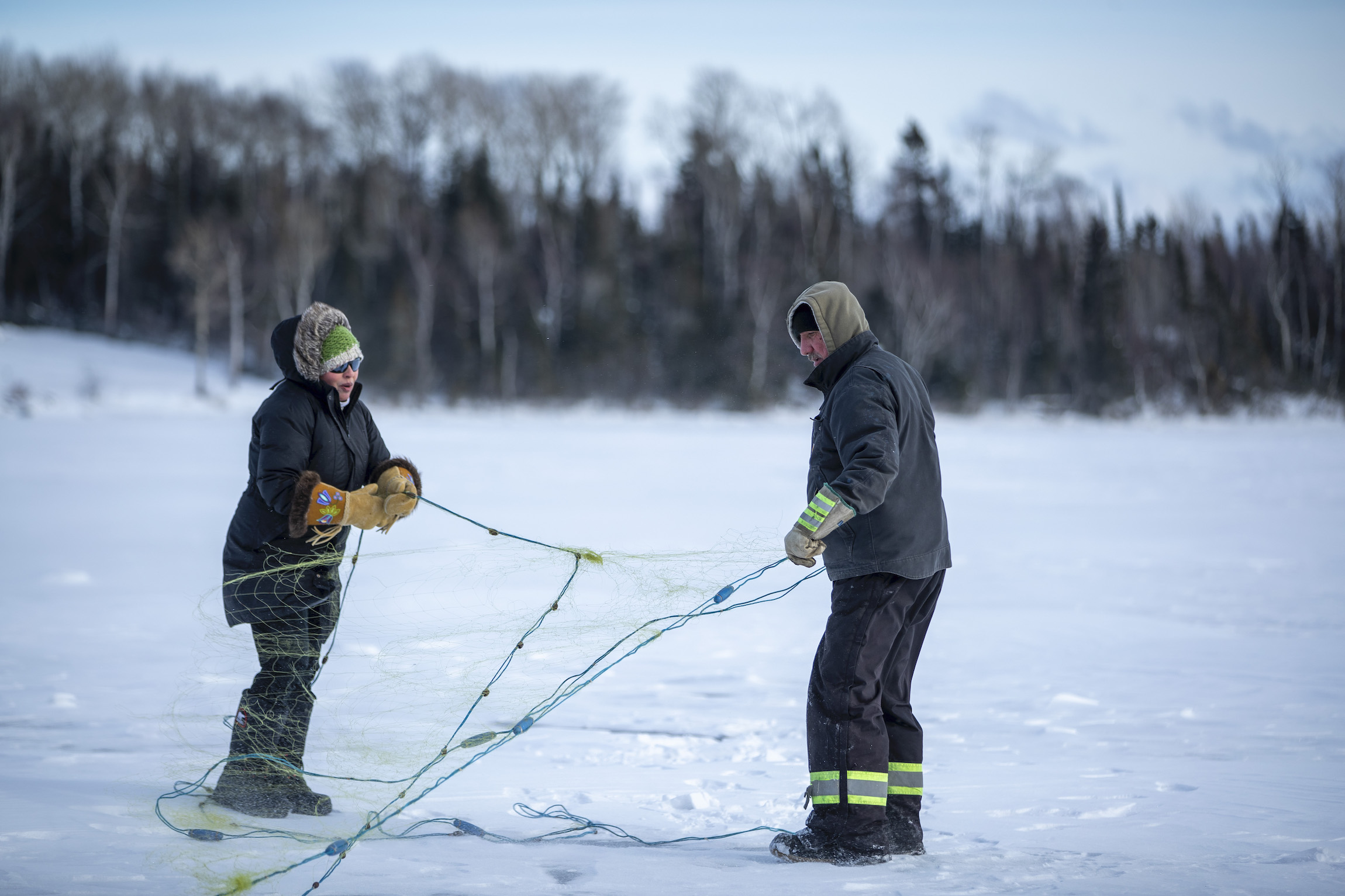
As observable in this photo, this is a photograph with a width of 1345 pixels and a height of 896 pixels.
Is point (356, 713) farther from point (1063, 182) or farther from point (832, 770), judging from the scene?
point (1063, 182)

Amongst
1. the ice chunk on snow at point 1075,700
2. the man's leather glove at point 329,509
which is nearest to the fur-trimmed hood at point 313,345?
the man's leather glove at point 329,509

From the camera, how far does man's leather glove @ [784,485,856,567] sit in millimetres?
2721

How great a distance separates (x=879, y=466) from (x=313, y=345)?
1793 millimetres

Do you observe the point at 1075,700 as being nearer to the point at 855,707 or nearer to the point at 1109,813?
the point at 1109,813

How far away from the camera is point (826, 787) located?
288 cm

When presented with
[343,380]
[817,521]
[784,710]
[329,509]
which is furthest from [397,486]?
[784,710]

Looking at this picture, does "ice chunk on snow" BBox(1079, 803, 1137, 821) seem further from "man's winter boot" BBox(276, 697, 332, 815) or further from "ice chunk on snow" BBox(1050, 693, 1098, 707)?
"man's winter boot" BBox(276, 697, 332, 815)

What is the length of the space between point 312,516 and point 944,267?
3816 centimetres

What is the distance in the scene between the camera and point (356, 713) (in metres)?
4.39

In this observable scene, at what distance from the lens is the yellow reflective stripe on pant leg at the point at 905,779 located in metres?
3.00

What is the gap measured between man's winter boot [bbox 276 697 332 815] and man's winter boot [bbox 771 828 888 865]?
149cm

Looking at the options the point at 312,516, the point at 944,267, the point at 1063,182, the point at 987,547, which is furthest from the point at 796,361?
the point at 312,516

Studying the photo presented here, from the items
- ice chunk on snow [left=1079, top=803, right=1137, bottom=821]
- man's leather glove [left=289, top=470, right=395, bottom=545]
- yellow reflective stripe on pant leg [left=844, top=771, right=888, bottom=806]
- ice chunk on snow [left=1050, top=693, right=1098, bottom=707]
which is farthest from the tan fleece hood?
ice chunk on snow [left=1050, top=693, right=1098, bottom=707]

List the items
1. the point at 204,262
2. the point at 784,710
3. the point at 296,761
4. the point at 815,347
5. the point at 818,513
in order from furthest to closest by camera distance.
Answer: the point at 204,262, the point at 784,710, the point at 296,761, the point at 815,347, the point at 818,513
